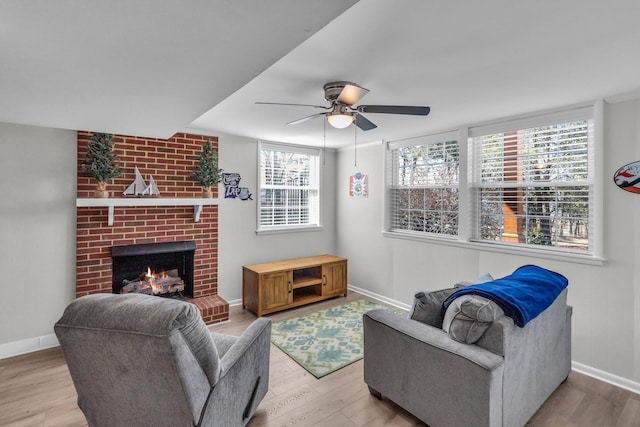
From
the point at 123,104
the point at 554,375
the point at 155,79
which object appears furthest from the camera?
the point at 554,375

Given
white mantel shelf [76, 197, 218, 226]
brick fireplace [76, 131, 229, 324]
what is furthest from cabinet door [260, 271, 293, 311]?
white mantel shelf [76, 197, 218, 226]

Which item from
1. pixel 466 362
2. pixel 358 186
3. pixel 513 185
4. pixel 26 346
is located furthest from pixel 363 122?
pixel 26 346

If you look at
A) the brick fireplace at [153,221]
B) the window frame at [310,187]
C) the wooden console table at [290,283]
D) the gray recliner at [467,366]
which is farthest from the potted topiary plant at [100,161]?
the gray recliner at [467,366]

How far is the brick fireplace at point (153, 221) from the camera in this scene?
10.6ft

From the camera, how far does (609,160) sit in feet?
8.70

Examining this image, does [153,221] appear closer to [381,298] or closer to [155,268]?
[155,268]

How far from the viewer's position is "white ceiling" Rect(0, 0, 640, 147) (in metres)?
1.06

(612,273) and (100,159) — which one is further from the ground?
(100,159)

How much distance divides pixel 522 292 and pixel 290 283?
2.76 metres

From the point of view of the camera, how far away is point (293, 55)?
1881 millimetres

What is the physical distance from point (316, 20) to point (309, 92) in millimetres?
1500

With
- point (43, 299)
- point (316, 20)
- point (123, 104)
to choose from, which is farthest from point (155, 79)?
point (43, 299)

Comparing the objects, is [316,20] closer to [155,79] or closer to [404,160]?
[155,79]

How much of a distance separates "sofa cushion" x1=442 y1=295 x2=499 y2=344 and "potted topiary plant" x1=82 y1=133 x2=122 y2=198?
3.23 m
